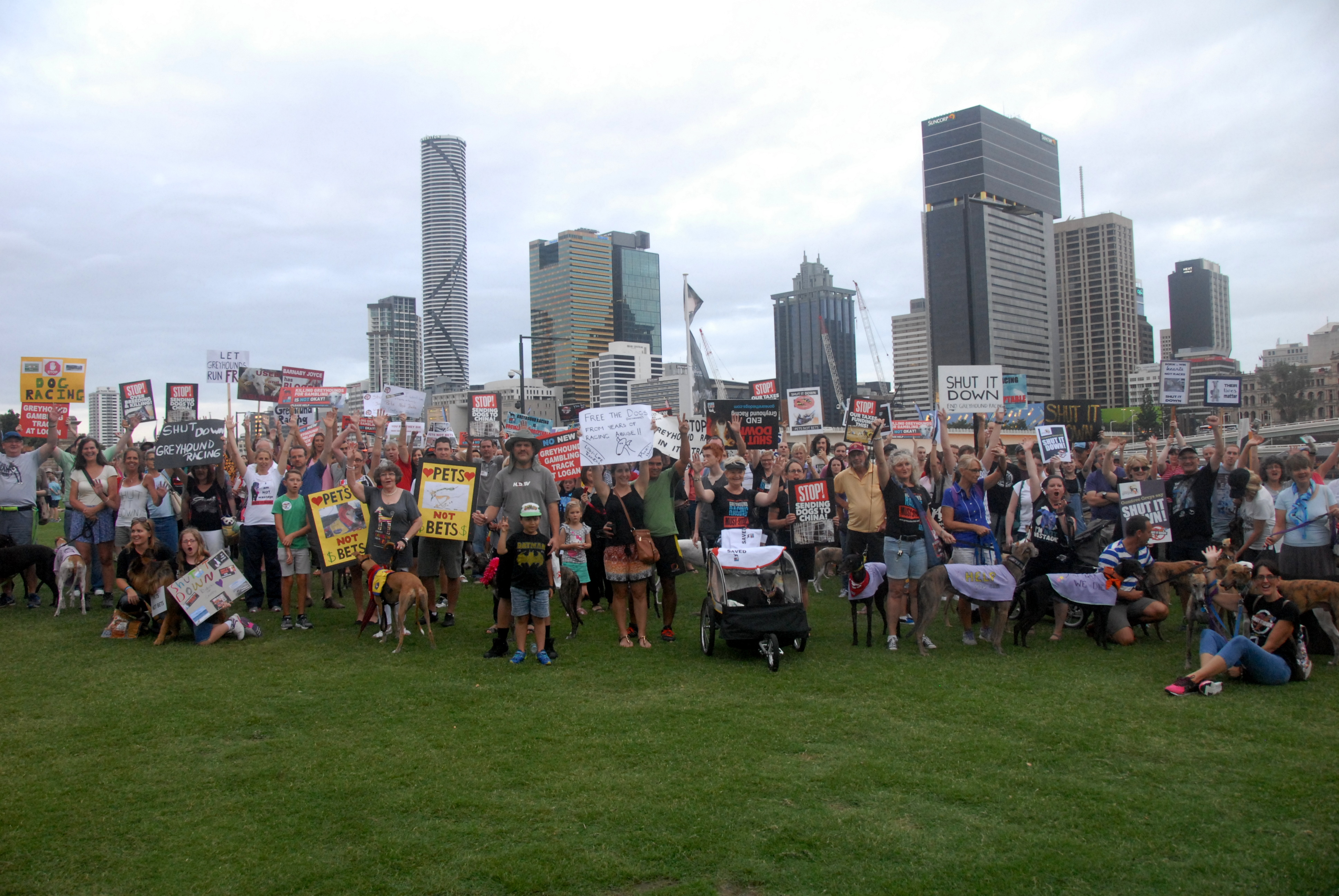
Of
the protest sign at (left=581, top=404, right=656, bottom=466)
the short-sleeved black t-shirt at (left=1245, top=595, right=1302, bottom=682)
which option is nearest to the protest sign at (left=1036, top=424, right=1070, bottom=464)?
the short-sleeved black t-shirt at (left=1245, top=595, right=1302, bottom=682)

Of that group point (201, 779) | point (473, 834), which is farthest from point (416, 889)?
point (201, 779)

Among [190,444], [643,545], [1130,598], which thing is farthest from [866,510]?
[190,444]

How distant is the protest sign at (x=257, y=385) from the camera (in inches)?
749

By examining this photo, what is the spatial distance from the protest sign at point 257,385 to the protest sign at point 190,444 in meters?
8.62

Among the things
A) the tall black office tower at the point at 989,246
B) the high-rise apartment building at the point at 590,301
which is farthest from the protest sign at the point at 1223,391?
the tall black office tower at the point at 989,246

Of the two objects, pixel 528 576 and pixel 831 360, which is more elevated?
pixel 831 360

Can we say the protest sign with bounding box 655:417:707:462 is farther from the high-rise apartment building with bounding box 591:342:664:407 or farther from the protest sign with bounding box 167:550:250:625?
the high-rise apartment building with bounding box 591:342:664:407

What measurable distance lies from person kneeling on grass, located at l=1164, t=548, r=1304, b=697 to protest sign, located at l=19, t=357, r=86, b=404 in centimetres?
1517

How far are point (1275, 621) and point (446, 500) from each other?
26.3ft

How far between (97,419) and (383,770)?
77.9 meters

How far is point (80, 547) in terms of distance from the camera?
37.0 feet

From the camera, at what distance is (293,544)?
9.74 m

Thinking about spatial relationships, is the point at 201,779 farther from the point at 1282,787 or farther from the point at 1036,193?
the point at 1036,193

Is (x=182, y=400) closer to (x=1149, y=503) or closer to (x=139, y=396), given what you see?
(x=139, y=396)
